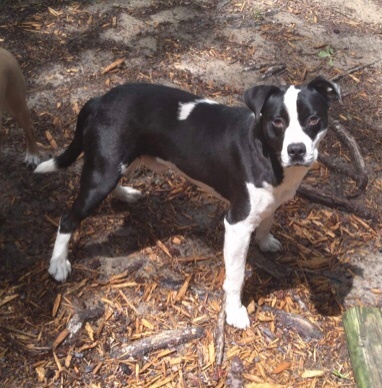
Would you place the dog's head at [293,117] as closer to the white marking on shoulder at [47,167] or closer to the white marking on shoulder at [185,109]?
the white marking on shoulder at [185,109]

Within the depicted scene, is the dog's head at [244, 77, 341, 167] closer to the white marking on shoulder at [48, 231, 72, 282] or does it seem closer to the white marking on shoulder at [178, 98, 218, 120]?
the white marking on shoulder at [178, 98, 218, 120]

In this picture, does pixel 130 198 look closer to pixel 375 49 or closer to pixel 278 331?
pixel 278 331

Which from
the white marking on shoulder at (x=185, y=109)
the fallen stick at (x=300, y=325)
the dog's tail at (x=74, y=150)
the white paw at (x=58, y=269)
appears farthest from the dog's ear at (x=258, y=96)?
the white paw at (x=58, y=269)

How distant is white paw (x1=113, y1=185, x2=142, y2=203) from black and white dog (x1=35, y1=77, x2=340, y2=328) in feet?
1.47

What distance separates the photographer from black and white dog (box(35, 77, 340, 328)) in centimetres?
328

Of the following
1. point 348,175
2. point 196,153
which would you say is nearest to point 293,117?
point 196,153

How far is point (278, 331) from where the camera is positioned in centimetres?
369

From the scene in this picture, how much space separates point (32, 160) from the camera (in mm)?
4562

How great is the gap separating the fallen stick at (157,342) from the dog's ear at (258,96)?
1.52m

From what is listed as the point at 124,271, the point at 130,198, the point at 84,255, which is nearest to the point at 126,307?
the point at 124,271

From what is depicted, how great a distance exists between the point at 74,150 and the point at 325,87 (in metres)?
1.81

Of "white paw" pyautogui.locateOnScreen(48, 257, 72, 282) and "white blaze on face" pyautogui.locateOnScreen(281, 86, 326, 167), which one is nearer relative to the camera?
"white blaze on face" pyautogui.locateOnScreen(281, 86, 326, 167)

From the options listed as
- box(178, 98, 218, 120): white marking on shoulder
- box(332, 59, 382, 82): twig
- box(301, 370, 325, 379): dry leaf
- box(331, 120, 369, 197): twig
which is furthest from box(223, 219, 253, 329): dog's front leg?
box(332, 59, 382, 82): twig

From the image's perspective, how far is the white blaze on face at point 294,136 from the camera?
2.93 m
